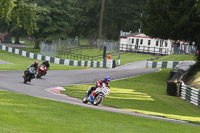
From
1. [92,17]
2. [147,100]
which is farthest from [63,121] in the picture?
[92,17]

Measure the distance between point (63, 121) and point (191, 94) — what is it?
50.2ft

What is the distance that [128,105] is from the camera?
2192cm

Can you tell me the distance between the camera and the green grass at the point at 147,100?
20.5 m

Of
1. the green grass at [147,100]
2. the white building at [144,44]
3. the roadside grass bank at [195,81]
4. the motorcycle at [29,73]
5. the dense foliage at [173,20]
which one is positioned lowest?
the green grass at [147,100]

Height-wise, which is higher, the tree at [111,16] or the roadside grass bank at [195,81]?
the tree at [111,16]

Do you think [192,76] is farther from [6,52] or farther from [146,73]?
[6,52]

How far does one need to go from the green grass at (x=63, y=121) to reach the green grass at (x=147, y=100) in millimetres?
3787

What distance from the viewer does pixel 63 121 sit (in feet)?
41.4

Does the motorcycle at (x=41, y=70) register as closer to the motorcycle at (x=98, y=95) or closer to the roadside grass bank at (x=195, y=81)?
the roadside grass bank at (x=195, y=81)

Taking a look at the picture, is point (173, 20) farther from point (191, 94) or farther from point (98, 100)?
point (98, 100)

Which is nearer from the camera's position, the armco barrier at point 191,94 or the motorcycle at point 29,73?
the armco barrier at point 191,94

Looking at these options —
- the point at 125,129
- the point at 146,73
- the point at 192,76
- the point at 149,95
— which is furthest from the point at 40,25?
the point at 125,129

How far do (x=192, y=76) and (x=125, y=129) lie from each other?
917 inches

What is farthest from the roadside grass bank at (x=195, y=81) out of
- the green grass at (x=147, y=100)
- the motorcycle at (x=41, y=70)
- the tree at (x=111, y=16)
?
the tree at (x=111, y=16)
